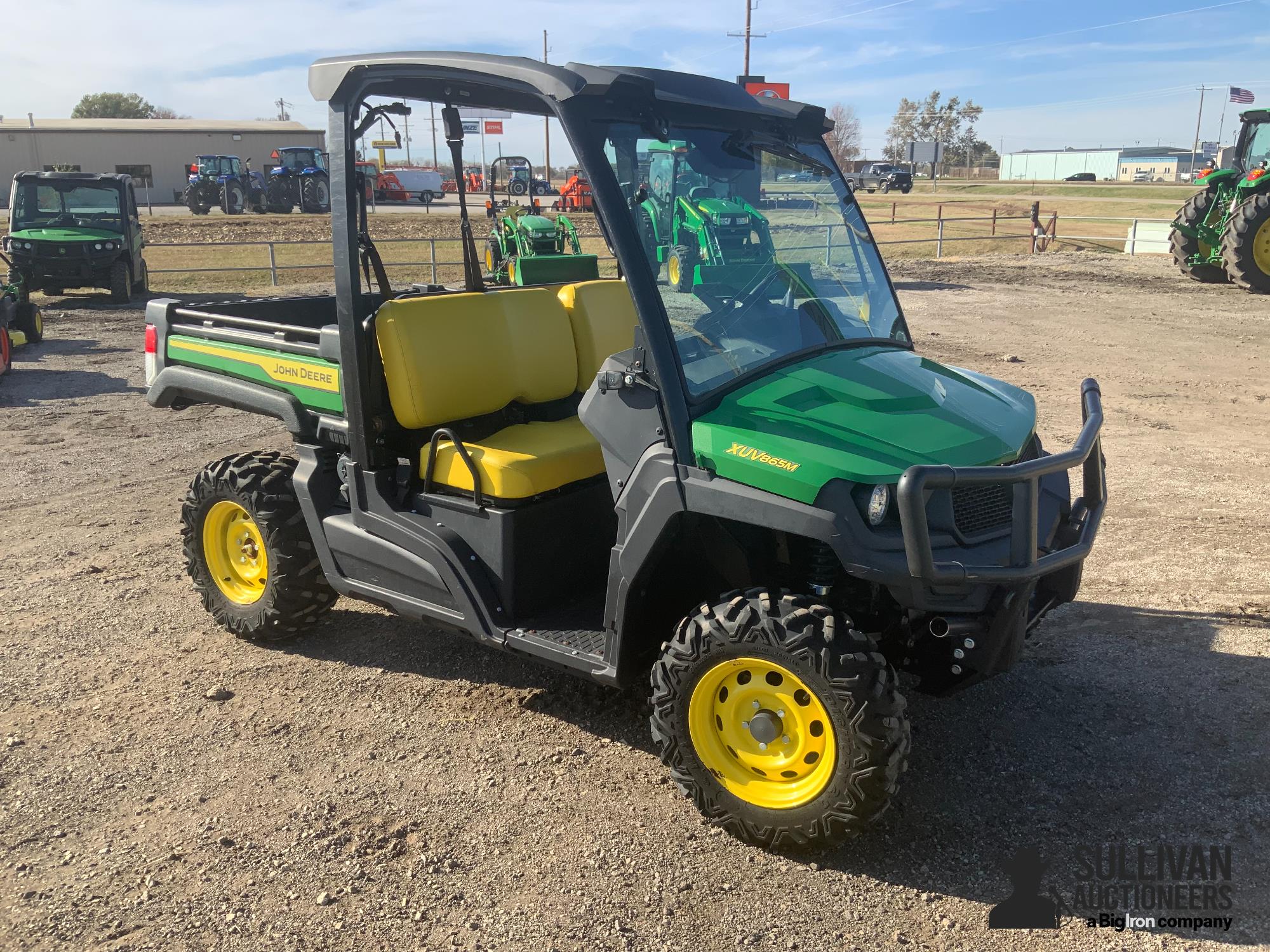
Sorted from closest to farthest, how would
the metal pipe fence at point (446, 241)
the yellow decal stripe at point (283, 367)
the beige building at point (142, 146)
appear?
the yellow decal stripe at point (283, 367) < the metal pipe fence at point (446, 241) < the beige building at point (142, 146)

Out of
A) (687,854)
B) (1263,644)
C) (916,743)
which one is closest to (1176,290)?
(1263,644)

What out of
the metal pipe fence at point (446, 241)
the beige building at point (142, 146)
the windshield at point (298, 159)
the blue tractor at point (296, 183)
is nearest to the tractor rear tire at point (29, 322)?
the metal pipe fence at point (446, 241)

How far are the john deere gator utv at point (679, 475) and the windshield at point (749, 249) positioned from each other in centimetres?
2

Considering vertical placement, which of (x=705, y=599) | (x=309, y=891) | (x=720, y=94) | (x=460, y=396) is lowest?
(x=309, y=891)

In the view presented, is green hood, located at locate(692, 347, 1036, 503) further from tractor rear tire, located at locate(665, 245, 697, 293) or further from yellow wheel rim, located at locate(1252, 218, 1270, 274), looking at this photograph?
yellow wheel rim, located at locate(1252, 218, 1270, 274)

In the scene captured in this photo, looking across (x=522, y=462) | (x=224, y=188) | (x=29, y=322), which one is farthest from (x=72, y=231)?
(x=224, y=188)

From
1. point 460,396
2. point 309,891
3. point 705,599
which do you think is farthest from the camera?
point 460,396

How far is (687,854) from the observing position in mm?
3154

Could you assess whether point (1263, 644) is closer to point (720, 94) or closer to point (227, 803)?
point (720, 94)

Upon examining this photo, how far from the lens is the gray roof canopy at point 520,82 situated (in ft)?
10.2

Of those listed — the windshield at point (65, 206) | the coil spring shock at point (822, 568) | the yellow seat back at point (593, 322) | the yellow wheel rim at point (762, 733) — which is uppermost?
the windshield at point (65, 206)

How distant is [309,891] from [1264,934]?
8.69ft

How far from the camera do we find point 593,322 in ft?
14.7

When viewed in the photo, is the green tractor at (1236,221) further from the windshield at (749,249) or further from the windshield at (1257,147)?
the windshield at (749,249)
